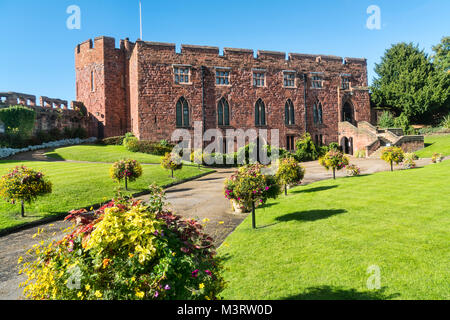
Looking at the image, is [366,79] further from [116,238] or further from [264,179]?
[116,238]

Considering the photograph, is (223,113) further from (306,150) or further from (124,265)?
(124,265)

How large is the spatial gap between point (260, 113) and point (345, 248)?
28.3m

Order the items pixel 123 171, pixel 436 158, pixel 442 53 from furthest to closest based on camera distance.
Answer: pixel 442 53, pixel 436 158, pixel 123 171

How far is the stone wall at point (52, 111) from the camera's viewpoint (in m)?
29.5

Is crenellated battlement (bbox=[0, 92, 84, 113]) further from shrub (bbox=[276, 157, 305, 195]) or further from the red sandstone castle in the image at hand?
shrub (bbox=[276, 157, 305, 195])

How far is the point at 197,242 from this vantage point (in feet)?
11.6

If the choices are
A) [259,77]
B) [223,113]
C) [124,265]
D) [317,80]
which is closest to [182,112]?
[223,113]

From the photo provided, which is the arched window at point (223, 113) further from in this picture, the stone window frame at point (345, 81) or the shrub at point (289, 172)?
the shrub at point (289, 172)

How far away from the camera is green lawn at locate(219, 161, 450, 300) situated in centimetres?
459

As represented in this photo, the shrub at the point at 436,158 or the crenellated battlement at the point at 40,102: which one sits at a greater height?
the crenellated battlement at the point at 40,102

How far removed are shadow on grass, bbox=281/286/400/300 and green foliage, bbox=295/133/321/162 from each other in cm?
2835

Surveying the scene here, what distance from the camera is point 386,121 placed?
35.3m

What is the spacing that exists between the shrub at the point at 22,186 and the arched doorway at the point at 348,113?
36.1 meters

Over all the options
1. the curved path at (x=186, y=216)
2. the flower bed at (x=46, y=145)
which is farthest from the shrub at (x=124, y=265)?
the flower bed at (x=46, y=145)
